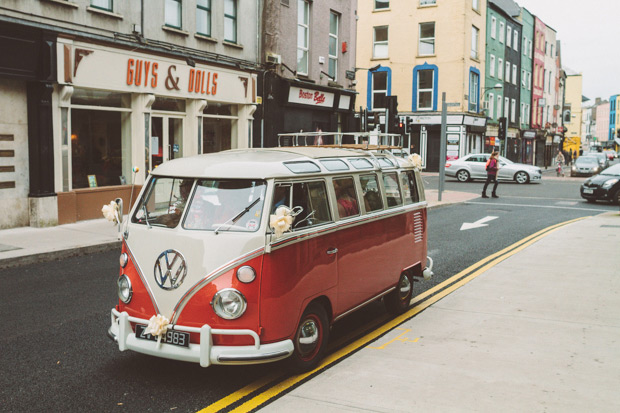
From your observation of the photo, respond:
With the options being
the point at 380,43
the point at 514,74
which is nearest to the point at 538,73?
the point at 514,74

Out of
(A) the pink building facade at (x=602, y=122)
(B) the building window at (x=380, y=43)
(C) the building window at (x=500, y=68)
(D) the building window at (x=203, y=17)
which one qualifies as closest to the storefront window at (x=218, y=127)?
(D) the building window at (x=203, y=17)

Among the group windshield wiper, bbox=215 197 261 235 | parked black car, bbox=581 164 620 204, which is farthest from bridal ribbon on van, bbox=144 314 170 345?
parked black car, bbox=581 164 620 204

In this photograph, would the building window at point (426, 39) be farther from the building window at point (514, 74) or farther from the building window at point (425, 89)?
the building window at point (514, 74)

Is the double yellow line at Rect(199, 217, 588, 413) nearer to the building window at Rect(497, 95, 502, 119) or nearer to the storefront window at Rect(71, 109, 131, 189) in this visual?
the storefront window at Rect(71, 109, 131, 189)

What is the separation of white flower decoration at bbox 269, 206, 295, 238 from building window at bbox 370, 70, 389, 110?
4038 cm

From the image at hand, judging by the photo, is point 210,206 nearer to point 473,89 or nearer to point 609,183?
point 609,183

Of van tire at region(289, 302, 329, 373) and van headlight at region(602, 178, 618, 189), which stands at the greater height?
van headlight at region(602, 178, 618, 189)

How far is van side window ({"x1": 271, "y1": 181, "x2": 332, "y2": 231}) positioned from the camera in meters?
5.19

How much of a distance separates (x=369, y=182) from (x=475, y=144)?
1587 inches

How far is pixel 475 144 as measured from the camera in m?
44.9

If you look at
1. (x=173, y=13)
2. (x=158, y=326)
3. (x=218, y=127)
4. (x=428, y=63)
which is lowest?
(x=158, y=326)

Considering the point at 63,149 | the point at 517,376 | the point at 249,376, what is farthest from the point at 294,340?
the point at 63,149

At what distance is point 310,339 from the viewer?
5340 millimetres

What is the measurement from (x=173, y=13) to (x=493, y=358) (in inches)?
562
